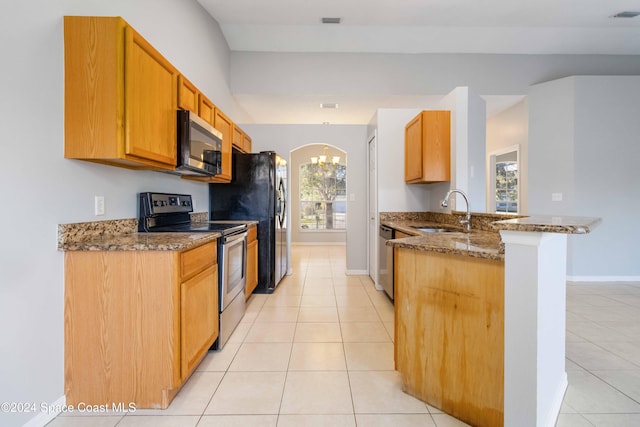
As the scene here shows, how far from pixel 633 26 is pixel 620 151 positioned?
5.42 ft

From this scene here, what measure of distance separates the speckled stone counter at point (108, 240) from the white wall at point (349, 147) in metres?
3.08

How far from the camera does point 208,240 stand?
2.00 meters

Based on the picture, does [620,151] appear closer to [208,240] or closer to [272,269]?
[272,269]

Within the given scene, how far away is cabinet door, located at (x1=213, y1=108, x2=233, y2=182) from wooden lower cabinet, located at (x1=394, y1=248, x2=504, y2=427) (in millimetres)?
2138

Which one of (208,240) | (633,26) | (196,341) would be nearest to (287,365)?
(196,341)

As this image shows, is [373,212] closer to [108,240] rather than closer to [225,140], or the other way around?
[225,140]

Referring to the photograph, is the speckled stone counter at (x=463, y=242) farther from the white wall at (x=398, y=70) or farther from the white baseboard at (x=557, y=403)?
the white wall at (x=398, y=70)

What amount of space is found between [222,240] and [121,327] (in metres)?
0.85

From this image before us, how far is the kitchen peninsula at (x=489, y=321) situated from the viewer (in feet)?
4.16

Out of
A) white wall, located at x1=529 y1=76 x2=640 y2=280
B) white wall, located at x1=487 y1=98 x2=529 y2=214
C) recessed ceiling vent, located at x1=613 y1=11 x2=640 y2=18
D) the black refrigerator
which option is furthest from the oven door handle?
recessed ceiling vent, located at x1=613 y1=11 x2=640 y2=18

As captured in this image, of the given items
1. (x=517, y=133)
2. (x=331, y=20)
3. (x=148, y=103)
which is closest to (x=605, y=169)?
(x=517, y=133)

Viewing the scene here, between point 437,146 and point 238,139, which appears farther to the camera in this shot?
point 238,139

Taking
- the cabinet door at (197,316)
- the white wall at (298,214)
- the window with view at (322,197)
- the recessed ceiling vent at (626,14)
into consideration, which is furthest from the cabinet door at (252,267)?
the recessed ceiling vent at (626,14)

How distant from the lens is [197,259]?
1883mm
